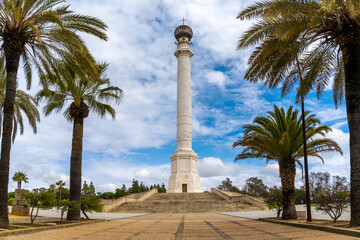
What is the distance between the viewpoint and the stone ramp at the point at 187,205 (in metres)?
27.0

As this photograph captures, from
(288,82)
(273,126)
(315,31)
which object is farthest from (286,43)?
(273,126)

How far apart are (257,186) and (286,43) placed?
1993 inches

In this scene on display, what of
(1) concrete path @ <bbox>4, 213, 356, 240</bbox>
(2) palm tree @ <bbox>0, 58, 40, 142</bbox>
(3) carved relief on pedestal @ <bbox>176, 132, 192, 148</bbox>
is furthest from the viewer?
(3) carved relief on pedestal @ <bbox>176, 132, 192, 148</bbox>

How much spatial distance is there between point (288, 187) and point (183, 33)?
34.2m

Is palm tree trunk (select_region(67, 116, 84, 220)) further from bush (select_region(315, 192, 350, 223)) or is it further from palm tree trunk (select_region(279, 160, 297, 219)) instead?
bush (select_region(315, 192, 350, 223))

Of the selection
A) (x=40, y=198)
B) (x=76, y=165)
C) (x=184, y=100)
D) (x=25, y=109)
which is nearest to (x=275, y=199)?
(x=76, y=165)

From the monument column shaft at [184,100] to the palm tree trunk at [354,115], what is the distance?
30129 mm

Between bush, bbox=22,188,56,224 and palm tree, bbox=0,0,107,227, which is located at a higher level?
palm tree, bbox=0,0,107,227

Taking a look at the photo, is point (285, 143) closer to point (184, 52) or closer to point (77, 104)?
point (77, 104)

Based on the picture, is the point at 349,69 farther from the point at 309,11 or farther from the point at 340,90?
the point at 340,90

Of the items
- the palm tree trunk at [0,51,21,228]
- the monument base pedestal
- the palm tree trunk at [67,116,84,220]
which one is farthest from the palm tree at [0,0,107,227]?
the monument base pedestal

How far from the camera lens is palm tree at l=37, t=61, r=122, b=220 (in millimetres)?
14117

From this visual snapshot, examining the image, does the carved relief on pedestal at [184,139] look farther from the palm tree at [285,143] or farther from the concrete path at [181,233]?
the concrete path at [181,233]

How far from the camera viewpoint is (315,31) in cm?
1102
